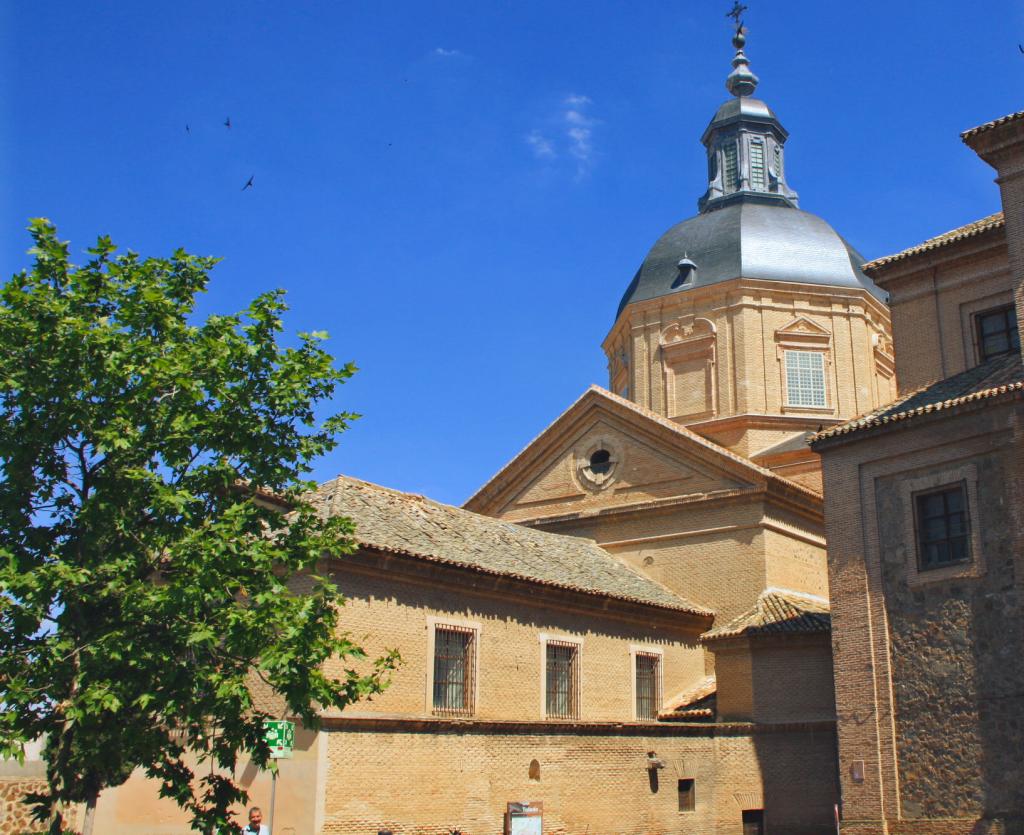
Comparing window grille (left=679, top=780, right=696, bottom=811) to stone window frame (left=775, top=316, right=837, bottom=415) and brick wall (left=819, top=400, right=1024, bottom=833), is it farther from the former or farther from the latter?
stone window frame (left=775, top=316, right=837, bottom=415)

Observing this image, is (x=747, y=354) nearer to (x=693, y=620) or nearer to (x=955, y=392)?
(x=693, y=620)

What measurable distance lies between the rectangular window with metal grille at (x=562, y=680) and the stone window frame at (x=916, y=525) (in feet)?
22.6

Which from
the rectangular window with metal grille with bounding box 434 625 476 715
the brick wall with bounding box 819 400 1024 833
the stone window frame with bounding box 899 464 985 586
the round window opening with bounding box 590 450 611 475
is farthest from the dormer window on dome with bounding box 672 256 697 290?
the rectangular window with metal grille with bounding box 434 625 476 715

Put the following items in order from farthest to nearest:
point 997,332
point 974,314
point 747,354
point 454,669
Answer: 1. point 747,354
2. point 974,314
3. point 997,332
4. point 454,669

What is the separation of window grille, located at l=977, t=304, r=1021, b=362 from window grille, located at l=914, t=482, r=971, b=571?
4067mm

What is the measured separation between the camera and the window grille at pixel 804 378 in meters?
33.3

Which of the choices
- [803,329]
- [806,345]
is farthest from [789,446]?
[803,329]

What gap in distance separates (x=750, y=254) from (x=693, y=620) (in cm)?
1335

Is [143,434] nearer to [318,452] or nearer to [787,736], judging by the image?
[318,452]

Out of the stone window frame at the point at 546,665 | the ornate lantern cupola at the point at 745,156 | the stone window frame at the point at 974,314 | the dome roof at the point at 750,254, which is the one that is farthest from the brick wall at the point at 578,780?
the ornate lantern cupola at the point at 745,156

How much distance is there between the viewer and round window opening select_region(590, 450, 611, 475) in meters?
30.0

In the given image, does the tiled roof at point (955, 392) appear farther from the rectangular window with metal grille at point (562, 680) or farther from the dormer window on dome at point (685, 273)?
the dormer window on dome at point (685, 273)

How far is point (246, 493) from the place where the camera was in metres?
15.0

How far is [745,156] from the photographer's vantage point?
39.4m
